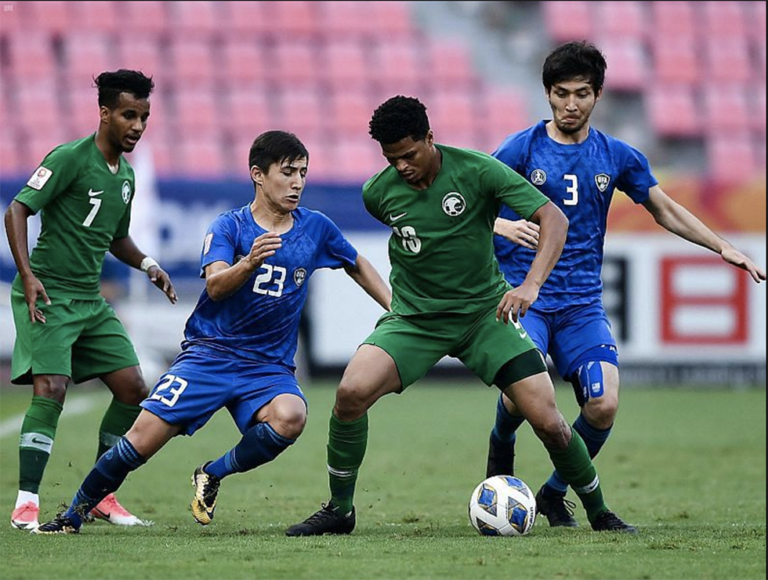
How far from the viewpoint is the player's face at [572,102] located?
6.78m

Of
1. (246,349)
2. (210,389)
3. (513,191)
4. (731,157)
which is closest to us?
(513,191)

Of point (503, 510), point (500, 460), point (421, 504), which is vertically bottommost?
point (421, 504)

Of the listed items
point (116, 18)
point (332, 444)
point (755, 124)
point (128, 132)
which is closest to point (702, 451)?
point (332, 444)

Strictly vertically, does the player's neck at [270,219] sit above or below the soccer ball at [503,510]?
above

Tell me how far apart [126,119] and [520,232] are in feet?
6.82

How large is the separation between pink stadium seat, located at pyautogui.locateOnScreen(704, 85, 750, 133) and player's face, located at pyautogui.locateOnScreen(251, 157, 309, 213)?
1479cm

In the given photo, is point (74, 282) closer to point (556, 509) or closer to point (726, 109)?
point (556, 509)

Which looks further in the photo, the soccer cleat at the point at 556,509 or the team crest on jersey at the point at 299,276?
the soccer cleat at the point at 556,509

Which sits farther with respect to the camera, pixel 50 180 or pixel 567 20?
pixel 567 20

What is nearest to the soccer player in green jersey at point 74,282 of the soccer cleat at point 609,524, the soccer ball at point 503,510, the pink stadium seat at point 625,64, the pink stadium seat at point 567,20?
the soccer ball at point 503,510

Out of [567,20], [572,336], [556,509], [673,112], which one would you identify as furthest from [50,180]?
[567,20]

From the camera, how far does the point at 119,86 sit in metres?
6.74

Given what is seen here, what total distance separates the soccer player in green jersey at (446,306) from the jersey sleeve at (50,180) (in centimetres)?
156

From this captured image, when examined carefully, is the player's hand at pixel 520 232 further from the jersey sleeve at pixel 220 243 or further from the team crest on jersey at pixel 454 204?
the jersey sleeve at pixel 220 243
